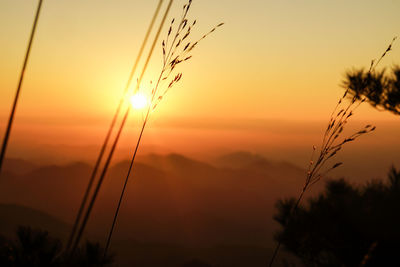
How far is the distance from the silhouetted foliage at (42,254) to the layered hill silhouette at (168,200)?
12.8 meters

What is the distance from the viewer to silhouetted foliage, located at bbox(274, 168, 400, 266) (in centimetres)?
261

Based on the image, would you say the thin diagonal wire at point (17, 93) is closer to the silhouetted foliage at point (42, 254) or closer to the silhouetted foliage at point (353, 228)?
the silhouetted foliage at point (42, 254)

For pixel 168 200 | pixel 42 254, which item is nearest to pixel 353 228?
pixel 42 254

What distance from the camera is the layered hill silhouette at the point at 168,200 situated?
1834 centimetres

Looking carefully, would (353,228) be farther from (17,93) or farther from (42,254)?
(17,93)

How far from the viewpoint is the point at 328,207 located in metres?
3.10

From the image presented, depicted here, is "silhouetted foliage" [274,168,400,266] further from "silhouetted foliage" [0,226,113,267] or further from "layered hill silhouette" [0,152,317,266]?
"layered hill silhouette" [0,152,317,266]

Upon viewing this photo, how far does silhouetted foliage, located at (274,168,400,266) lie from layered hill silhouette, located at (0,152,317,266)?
11.2 m

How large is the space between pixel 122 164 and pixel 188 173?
29.0ft

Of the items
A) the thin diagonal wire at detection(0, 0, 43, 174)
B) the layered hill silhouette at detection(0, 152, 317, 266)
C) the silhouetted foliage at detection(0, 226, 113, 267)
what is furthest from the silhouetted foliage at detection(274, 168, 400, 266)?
the layered hill silhouette at detection(0, 152, 317, 266)

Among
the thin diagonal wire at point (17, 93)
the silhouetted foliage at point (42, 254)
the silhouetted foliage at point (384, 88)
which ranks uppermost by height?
the silhouetted foliage at point (384, 88)

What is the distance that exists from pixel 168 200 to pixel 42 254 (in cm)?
2501

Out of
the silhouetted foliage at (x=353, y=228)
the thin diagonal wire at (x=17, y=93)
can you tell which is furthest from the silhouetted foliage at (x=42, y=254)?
the silhouetted foliage at (x=353, y=228)

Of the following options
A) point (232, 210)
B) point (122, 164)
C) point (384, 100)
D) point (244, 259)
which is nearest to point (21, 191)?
point (122, 164)
